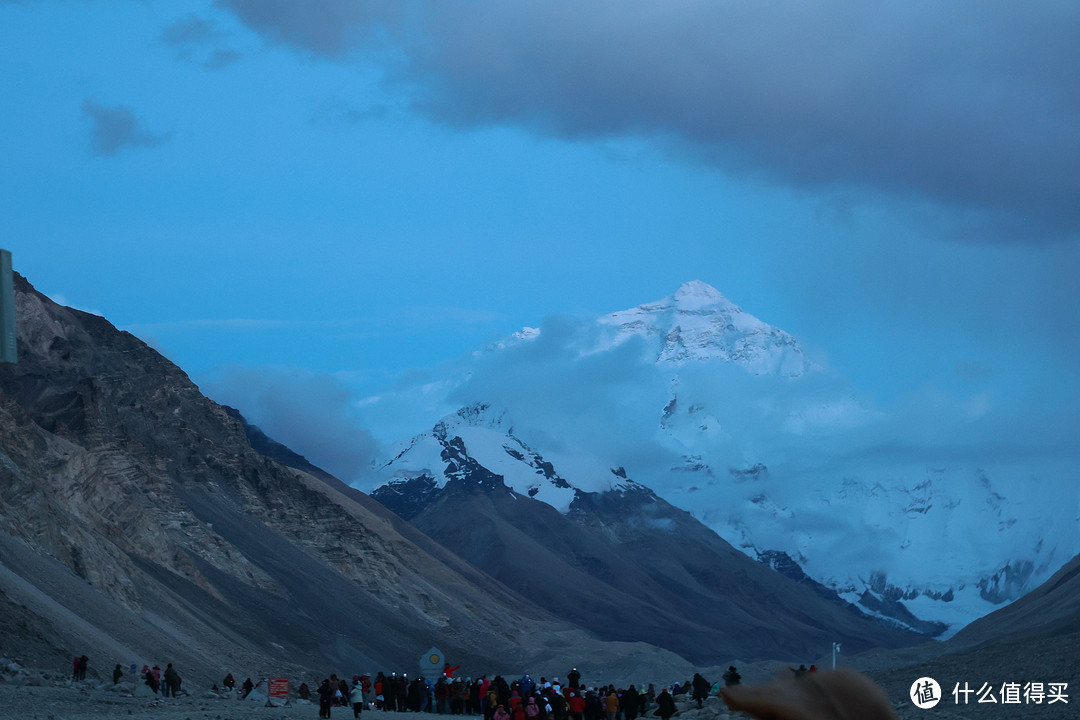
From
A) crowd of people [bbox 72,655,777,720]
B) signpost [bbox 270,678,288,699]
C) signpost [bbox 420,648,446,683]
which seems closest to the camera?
crowd of people [bbox 72,655,777,720]

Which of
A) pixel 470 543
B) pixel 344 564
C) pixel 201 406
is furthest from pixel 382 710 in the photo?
pixel 470 543

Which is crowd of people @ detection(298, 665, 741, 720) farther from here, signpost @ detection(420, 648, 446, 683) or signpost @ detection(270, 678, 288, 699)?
signpost @ detection(270, 678, 288, 699)

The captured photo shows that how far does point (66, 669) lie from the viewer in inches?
1745

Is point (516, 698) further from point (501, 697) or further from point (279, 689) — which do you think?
point (279, 689)

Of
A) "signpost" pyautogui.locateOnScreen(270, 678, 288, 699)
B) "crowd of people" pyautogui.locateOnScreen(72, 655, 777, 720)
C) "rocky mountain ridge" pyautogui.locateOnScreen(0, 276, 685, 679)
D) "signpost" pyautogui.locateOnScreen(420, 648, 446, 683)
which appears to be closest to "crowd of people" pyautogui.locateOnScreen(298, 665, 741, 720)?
"crowd of people" pyautogui.locateOnScreen(72, 655, 777, 720)

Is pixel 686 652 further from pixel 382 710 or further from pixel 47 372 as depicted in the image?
pixel 382 710

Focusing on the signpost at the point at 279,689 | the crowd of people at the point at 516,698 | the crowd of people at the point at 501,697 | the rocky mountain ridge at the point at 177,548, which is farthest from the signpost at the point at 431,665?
the rocky mountain ridge at the point at 177,548

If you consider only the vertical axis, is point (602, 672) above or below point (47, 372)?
below

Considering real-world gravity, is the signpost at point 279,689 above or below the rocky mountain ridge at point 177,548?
below

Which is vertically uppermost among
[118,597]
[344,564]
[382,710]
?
[344,564]

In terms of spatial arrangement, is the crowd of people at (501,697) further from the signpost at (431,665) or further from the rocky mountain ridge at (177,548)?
the rocky mountain ridge at (177,548)

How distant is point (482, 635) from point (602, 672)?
58.1ft

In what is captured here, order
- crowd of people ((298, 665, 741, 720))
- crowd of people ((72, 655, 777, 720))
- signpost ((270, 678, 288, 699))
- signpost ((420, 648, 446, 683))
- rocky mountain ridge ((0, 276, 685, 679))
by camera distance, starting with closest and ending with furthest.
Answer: crowd of people ((298, 665, 741, 720)), crowd of people ((72, 655, 777, 720)), signpost ((420, 648, 446, 683)), signpost ((270, 678, 288, 699)), rocky mountain ridge ((0, 276, 685, 679))

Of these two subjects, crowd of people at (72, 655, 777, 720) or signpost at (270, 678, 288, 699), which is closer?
crowd of people at (72, 655, 777, 720)
